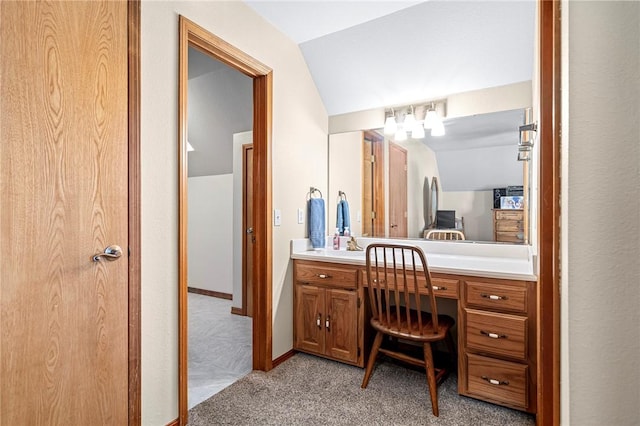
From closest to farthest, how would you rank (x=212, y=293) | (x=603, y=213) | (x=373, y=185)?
(x=603, y=213)
(x=373, y=185)
(x=212, y=293)

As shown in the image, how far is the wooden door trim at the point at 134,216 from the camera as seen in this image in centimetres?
149

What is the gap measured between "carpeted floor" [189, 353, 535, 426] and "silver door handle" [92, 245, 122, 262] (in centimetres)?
99

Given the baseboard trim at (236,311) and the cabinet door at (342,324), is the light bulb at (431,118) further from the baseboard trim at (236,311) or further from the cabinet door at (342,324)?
the baseboard trim at (236,311)

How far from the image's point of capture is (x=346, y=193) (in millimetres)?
3029

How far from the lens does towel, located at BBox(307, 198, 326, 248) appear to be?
2707 millimetres

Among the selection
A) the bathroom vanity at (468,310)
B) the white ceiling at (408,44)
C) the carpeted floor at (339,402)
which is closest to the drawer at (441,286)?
the bathroom vanity at (468,310)

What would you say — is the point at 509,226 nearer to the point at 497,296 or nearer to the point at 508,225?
the point at 508,225

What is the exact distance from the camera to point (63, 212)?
1275 mm

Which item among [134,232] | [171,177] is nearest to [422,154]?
[171,177]

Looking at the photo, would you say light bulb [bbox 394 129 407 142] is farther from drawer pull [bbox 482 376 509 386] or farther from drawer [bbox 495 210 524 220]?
drawer pull [bbox 482 376 509 386]

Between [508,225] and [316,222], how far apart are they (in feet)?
4.66

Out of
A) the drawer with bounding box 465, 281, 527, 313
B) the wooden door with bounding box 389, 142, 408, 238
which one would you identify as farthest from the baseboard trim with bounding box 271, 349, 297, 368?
the drawer with bounding box 465, 281, 527, 313

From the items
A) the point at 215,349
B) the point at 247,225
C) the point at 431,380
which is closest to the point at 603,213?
the point at 431,380

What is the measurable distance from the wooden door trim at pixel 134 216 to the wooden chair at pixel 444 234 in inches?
81.0
